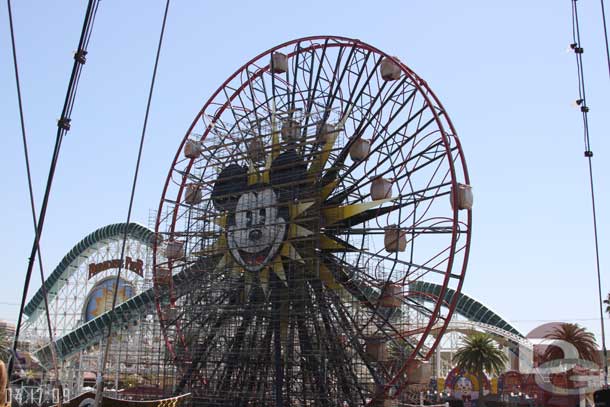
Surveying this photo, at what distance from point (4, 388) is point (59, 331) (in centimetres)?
6249

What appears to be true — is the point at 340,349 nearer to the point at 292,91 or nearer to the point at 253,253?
the point at 253,253

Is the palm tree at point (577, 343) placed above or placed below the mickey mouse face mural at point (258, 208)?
below

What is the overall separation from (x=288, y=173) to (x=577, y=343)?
2569 cm

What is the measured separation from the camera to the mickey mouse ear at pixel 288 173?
28016 mm

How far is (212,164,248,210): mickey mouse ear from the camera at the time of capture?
3031cm

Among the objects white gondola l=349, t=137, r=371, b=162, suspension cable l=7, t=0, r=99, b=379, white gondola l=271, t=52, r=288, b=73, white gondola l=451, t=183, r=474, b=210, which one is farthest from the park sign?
suspension cable l=7, t=0, r=99, b=379

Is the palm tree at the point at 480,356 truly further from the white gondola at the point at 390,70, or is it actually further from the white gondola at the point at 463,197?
the white gondola at the point at 390,70

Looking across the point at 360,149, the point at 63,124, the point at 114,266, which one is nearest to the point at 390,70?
the point at 360,149

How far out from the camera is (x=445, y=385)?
157ft

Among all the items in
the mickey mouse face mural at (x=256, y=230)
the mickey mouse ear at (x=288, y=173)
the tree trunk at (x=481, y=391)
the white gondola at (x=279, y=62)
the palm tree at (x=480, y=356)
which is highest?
the white gondola at (x=279, y=62)

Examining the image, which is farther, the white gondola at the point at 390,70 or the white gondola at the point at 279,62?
the white gondola at the point at 279,62

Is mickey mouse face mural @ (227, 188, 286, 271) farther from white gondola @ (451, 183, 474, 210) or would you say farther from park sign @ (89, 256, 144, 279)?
park sign @ (89, 256, 144, 279)

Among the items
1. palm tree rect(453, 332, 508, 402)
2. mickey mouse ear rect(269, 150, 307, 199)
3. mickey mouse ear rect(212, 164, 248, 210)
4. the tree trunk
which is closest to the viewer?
mickey mouse ear rect(269, 150, 307, 199)

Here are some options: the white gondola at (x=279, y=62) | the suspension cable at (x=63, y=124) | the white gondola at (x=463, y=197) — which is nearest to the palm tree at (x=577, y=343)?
the white gondola at (x=463, y=197)
